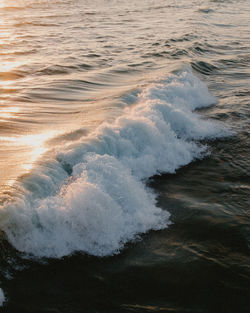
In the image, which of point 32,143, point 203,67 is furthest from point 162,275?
point 203,67

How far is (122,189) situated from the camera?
546 centimetres

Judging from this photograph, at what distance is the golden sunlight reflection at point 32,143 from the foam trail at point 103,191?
0.40m

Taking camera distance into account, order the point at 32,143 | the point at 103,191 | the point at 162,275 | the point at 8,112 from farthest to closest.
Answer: the point at 8,112, the point at 32,143, the point at 103,191, the point at 162,275

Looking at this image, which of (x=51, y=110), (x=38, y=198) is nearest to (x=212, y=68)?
(x=51, y=110)

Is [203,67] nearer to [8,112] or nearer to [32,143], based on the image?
[8,112]

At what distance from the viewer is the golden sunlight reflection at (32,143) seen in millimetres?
5891

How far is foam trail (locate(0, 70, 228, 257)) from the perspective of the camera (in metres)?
4.44

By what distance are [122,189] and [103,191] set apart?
333 millimetres

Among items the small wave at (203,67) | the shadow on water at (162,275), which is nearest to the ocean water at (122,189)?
the shadow on water at (162,275)

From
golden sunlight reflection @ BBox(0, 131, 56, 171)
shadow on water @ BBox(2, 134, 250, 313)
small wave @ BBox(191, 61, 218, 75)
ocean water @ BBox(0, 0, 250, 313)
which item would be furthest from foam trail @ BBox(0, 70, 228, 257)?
small wave @ BBox(191, 61, 218, 75)

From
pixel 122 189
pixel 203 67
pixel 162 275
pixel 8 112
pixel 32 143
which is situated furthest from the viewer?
pixel 203 67

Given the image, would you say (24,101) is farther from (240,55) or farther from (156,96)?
(240,55)

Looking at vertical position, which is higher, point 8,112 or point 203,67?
point 203,67

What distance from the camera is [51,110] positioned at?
8.79m
